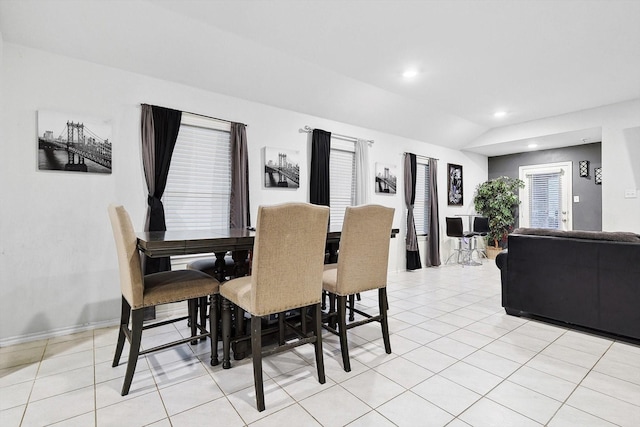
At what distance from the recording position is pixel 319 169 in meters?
4.44

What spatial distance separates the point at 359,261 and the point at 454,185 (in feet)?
17.6

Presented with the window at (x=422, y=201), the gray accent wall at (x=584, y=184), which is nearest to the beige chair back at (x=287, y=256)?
the window at (x=422, y=201)

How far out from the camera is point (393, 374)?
210 cm

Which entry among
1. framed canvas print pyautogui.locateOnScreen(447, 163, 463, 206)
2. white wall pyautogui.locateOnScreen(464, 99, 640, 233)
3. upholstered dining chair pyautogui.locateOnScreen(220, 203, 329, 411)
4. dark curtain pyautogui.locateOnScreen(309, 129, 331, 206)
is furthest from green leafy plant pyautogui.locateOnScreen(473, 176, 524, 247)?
upholstered dining chair pyautogui.locateOnScreen(220, 203, 329, 411)

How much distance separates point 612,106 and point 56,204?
297 inches

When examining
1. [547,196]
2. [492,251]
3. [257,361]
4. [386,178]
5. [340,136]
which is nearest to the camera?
[257,361]

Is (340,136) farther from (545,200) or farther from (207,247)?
(545,200)

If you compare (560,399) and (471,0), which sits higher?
(471,0)

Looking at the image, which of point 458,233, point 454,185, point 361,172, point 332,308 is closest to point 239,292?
point 332,308

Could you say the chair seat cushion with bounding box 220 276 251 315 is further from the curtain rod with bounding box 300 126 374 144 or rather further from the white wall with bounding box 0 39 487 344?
the curtain rod with bounding box 300 126 374 144

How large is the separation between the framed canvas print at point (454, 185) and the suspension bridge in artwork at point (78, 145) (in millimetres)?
6126

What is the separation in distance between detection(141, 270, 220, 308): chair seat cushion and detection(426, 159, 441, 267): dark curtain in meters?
4.89

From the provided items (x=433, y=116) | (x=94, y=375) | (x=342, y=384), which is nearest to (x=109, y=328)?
(x=94, y=375)

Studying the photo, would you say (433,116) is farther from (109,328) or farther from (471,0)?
(109,328)
